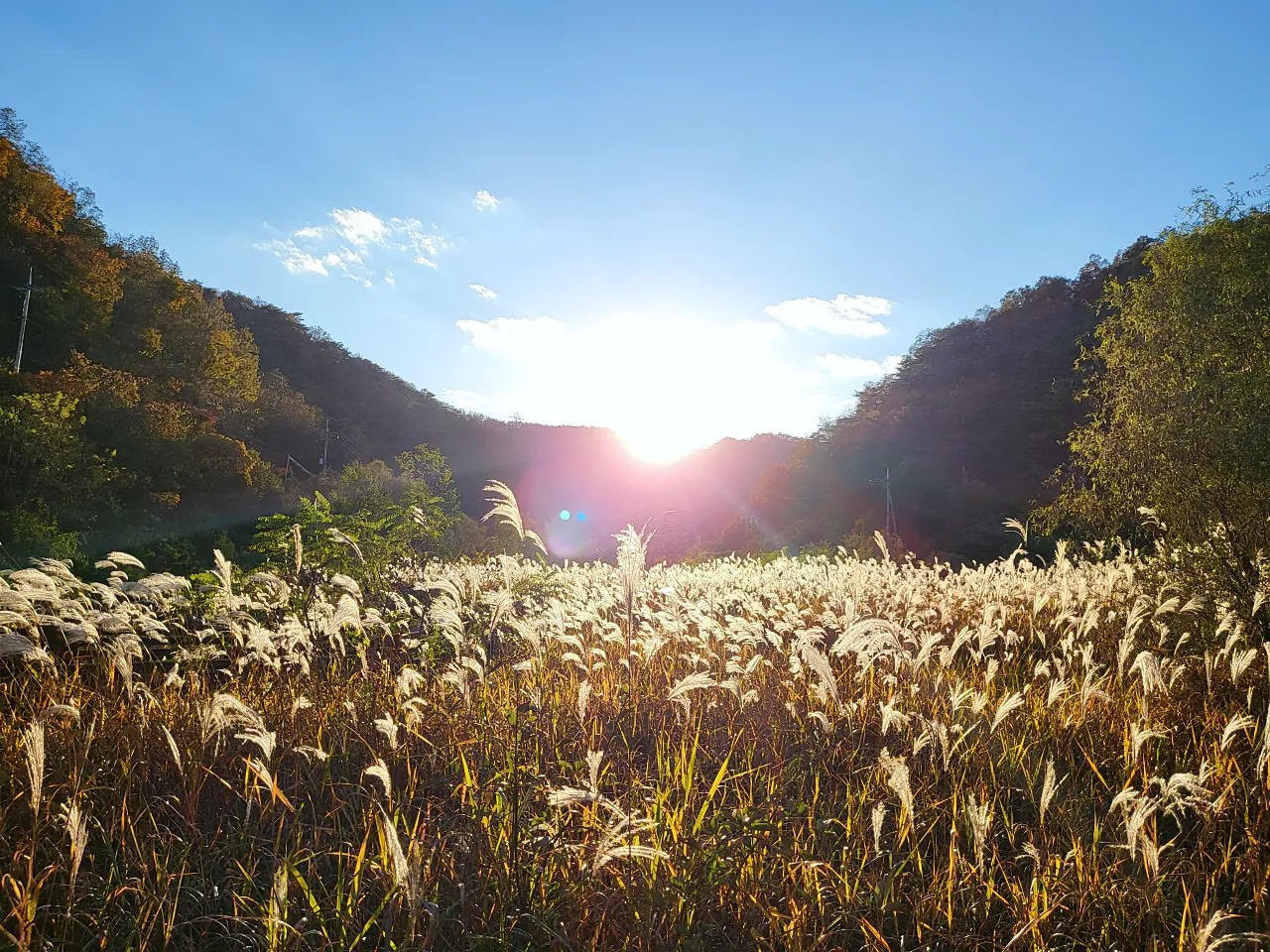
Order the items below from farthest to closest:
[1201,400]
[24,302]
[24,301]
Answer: [24,301] → [24,302] → [1201,400]

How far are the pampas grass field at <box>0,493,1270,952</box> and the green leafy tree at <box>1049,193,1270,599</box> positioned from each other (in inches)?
56.6

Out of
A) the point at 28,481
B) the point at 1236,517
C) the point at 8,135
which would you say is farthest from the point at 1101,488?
the point at 8,135

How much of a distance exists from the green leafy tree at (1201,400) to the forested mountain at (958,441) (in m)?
28.0

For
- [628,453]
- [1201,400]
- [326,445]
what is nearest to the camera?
[1201,400]

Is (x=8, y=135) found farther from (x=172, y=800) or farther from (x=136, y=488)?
(x=172, y=800)

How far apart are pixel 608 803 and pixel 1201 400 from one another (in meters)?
6.80

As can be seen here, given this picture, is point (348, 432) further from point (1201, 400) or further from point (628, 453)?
point (1201, 400)

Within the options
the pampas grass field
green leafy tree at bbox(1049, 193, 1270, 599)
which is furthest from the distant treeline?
the pampas grass field

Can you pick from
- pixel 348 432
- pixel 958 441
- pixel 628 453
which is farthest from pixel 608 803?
pixel 628 453

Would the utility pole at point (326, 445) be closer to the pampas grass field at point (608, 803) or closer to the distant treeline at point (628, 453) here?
the distant treeline at point (628, 453)

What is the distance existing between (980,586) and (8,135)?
41661mm

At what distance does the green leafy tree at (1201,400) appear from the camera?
5.58 metres

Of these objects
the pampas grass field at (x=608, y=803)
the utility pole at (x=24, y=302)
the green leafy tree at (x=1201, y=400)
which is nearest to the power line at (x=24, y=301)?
the utility pole at (x=24, y=302)

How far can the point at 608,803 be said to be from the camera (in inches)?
70.7
